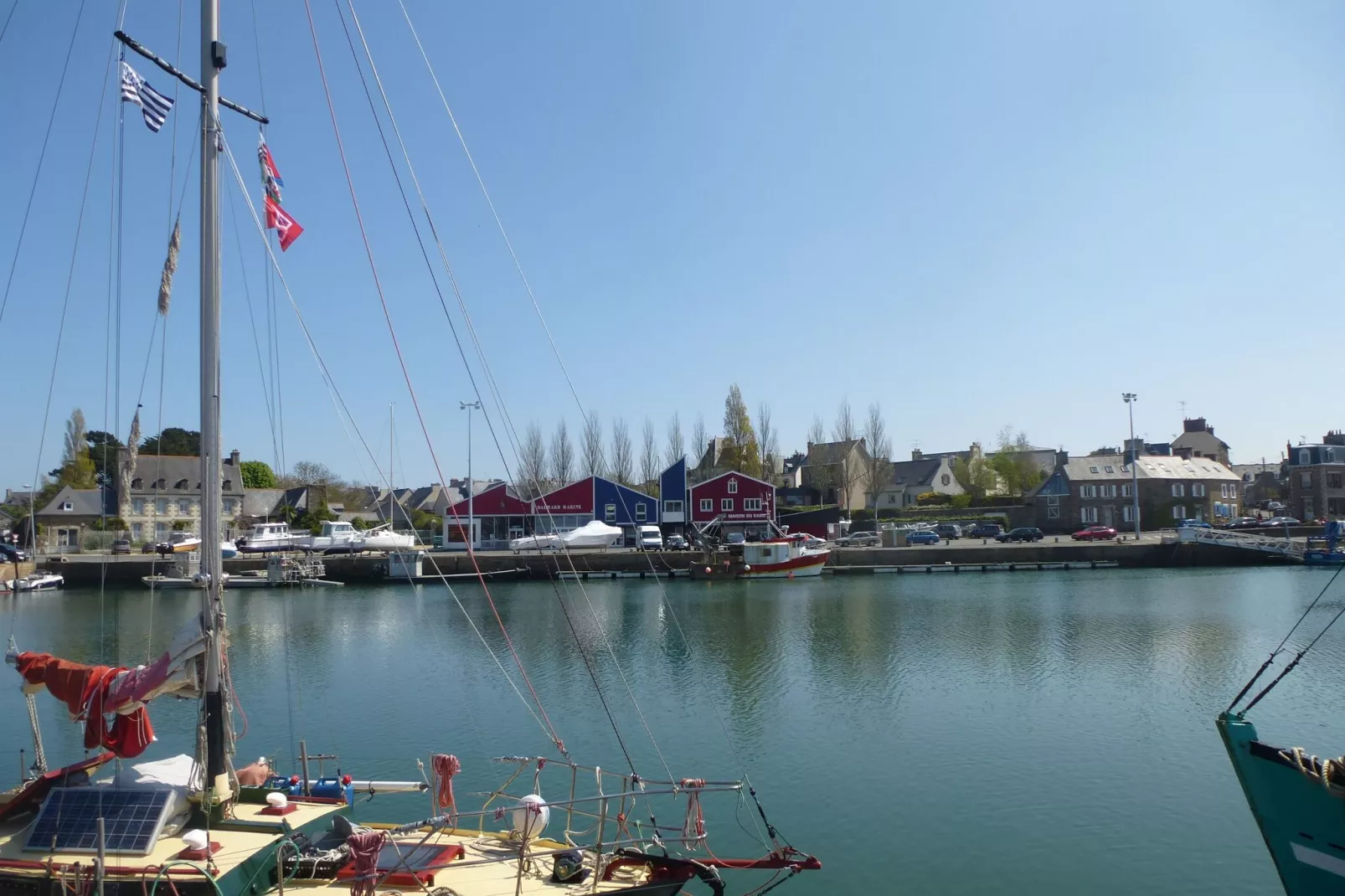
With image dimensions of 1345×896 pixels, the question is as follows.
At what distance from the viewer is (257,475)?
107812mm

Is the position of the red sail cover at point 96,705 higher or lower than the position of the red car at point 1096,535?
higher

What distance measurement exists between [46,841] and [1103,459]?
305 ft

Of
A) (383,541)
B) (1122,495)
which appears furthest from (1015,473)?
(383,541)

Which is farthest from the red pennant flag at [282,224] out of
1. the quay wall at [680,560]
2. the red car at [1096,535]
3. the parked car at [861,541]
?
the red car at [1096,535]

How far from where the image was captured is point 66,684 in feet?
35.5

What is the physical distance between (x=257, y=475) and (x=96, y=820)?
353ft

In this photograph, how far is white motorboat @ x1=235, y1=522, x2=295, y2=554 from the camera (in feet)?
237

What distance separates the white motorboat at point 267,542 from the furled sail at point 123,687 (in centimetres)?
6484

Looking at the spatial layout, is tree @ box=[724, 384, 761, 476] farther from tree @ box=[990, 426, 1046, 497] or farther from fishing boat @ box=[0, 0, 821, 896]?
fishing boat @ box=[0, 0, 821, 896]

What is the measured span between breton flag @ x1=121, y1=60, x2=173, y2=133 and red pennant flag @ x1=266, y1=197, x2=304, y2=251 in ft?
5.97

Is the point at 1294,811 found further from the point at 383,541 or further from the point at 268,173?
the point at 383,541

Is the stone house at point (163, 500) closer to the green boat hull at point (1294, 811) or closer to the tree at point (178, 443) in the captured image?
the tree at point (178, 443)

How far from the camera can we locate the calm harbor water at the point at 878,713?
49.1ft

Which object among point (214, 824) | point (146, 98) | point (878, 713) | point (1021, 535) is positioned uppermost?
point (146, 98)
